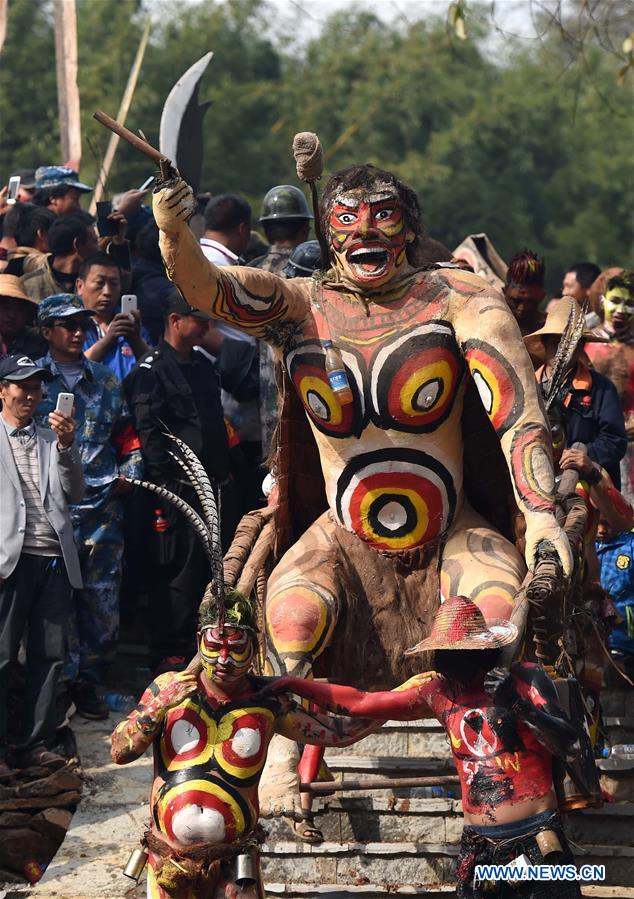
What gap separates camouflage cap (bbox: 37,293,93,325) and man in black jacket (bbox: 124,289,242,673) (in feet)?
1.70

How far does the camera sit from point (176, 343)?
28.8 feet

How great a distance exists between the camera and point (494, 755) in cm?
566

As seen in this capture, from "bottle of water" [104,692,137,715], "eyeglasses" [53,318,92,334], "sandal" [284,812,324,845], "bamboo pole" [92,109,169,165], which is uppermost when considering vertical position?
"bamboo pole" [92,109,169,165]

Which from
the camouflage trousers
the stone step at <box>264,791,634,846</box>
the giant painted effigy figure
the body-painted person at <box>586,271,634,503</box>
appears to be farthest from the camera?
the body-painted person at <box>586,271,634,503</box>

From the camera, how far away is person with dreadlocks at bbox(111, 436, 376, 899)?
18.4ft

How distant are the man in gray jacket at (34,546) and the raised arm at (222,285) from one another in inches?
59.8

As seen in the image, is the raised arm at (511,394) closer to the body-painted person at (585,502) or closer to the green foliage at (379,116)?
the body-painted person at (585,502)

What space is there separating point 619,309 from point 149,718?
4729mm

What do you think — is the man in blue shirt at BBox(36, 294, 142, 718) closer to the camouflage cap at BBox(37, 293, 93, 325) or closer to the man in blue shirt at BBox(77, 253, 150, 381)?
the camouflage cap at BBox(37, 293, 93, 325)

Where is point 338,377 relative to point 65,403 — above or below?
above

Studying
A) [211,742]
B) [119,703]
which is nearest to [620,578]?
[119,703]

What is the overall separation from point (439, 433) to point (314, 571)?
2.27ft

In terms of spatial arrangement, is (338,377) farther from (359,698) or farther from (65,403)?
(65,403)

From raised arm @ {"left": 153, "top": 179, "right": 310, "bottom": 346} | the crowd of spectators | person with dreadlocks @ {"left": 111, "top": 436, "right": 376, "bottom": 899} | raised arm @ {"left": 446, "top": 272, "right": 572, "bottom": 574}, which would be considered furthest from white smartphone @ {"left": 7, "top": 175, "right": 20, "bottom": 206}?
person with dreadlocks @ {"left": 111, "top": 436, "right": 376, "bottom": 899}
